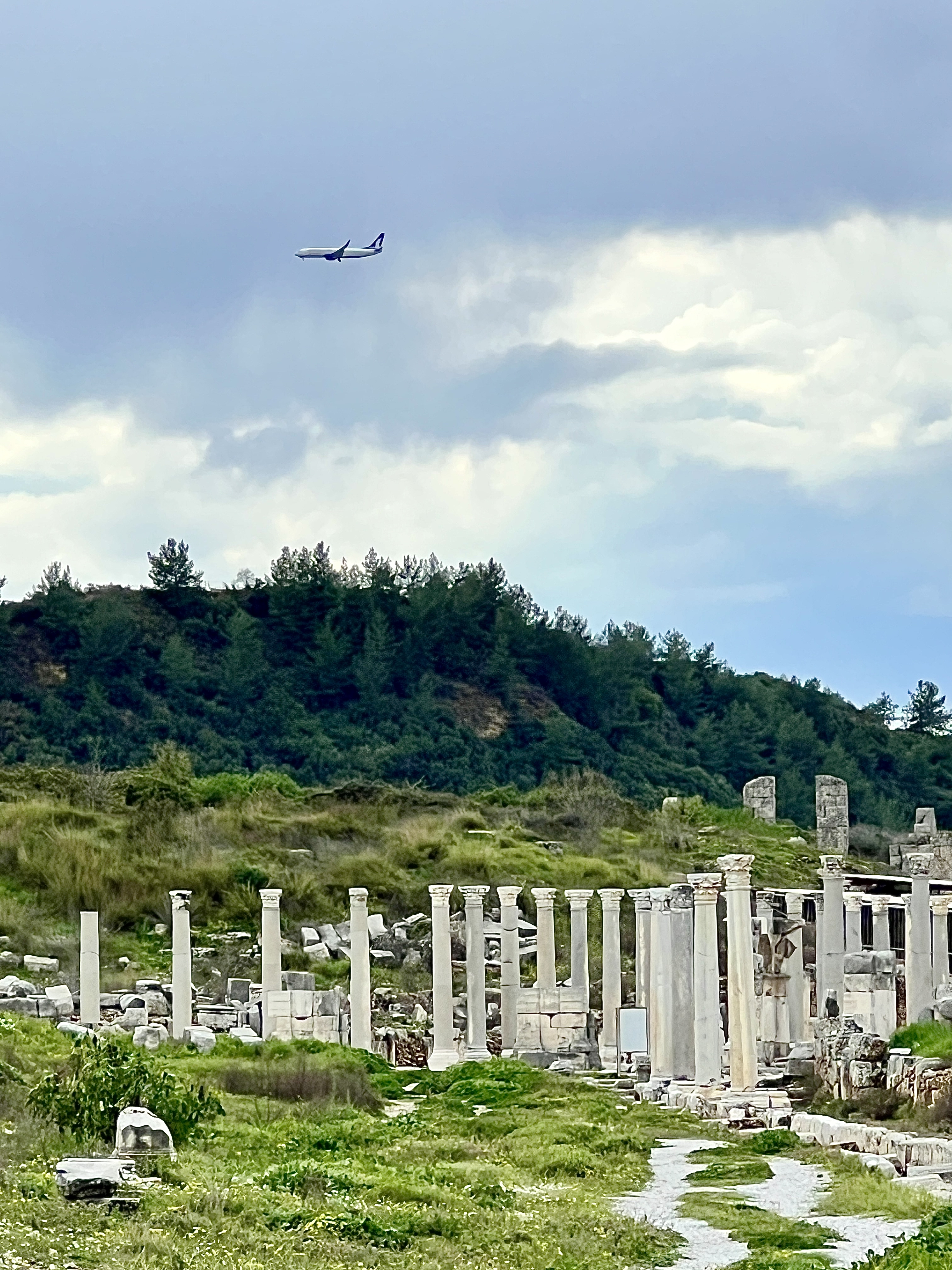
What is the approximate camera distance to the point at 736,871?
23.9 meters

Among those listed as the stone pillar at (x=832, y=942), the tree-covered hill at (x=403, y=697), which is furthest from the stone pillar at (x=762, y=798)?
the stone pillar at (x=832, y=942)

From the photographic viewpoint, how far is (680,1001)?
26172mm

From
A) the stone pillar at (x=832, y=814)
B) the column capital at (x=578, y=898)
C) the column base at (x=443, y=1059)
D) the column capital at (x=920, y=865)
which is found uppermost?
the stone pillar at (x=832, y=814)

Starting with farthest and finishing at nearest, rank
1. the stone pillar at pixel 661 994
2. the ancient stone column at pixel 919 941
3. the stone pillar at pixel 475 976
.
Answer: the stone pillar at pixel 475 976
the ancient stone column at pixel 919 941
the stone pillar at pixel 661 994

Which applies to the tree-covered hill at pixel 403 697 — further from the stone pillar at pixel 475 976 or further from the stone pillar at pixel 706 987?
the stone pillar at pixel 706 987

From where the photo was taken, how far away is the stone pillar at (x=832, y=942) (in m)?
30.0

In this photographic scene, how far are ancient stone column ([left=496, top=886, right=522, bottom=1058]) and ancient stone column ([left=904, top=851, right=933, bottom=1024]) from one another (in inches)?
261

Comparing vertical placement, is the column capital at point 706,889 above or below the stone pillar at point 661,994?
above

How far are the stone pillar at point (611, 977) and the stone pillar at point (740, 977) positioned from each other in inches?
290

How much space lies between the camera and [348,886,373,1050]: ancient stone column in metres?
31.3

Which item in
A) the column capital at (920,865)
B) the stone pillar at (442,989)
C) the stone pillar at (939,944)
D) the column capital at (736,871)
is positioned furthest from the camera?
the stone pillar at (442,989)

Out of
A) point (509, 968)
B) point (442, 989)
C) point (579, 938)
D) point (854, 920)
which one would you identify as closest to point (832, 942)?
point (854, 920)

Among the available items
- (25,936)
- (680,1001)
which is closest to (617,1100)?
(680,1001)

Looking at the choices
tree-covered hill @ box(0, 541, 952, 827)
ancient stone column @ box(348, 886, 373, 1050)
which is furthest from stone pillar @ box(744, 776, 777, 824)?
ancient stone column @ box(348, 886, 373, 1050)
